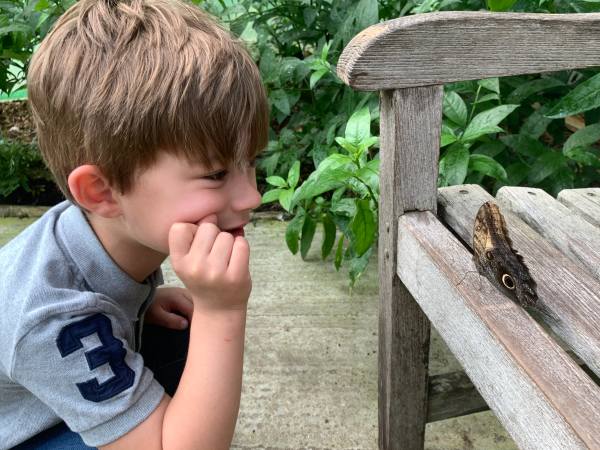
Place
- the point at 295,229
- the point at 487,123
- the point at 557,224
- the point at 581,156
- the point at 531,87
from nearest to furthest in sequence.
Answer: the point at 557,224, the point at 487,123, the point at 581,156, the point at 531,87, the point at 295,229

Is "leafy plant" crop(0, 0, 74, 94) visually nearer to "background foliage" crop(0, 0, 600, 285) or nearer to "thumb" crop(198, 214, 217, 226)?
"background foliage" crop(0, 0, 600, 285)

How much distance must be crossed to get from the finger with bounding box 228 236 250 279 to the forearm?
0.25 feet

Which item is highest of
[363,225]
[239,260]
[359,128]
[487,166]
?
[239,260]

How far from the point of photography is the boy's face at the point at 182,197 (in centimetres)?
97

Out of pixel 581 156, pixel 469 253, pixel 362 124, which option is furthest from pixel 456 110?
pixel 469 253

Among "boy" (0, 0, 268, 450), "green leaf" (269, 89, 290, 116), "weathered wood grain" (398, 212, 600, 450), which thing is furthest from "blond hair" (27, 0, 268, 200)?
"green leaf" (269, 89, 290, 116)

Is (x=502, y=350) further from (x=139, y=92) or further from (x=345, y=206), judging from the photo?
(x=345, y=206)

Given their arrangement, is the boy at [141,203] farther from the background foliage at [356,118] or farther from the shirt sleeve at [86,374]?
the background foliage at [356,118]

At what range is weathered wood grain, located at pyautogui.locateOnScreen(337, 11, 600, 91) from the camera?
108 cm

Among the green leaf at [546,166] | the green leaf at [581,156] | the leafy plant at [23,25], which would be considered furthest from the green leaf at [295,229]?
the leafy plant at [23,25]

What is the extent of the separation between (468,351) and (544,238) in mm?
360

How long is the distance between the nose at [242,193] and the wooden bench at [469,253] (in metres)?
0.27

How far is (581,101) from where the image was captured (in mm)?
1489

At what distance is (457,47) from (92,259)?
2.51 ft
